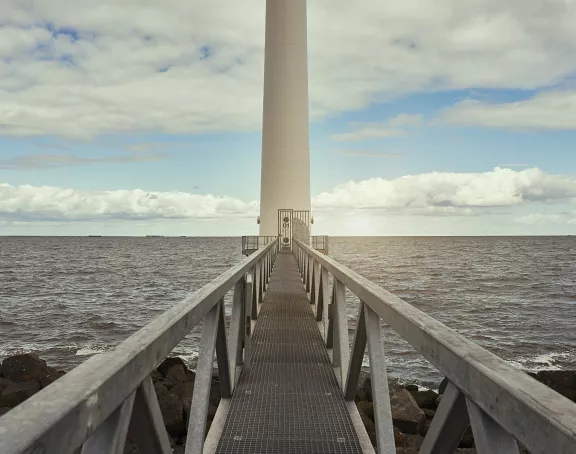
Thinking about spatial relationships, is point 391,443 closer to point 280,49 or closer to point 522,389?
point 522,389

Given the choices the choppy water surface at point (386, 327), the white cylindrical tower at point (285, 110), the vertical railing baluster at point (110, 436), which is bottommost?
the choppy water surface at point (386, 327)

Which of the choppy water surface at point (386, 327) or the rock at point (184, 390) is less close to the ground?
the rock at point (184, 390)

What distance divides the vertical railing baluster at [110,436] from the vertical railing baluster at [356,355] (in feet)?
6.59

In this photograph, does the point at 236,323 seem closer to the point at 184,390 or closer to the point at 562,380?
the point at 184,390

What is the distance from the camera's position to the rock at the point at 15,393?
10469mm

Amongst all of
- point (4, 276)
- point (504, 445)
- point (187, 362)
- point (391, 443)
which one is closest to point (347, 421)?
point (391, 443)

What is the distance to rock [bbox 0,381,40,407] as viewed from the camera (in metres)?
10.5

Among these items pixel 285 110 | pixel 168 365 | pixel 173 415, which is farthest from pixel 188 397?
pixel 285 110

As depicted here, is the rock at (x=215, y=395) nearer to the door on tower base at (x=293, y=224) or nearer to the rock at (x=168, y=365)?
the rock at (x=168, y=365)

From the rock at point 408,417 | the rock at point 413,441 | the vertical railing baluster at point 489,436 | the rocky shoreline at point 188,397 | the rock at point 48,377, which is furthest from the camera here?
the rock at point 48,377

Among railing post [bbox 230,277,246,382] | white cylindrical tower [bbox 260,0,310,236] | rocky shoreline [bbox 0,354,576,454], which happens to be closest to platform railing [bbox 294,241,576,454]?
railing post [bbox 230,277,246,382]

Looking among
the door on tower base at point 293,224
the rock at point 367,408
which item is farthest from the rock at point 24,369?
the door on tower base at point 293,224

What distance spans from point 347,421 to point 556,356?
53.4ft

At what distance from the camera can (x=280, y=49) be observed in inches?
881
